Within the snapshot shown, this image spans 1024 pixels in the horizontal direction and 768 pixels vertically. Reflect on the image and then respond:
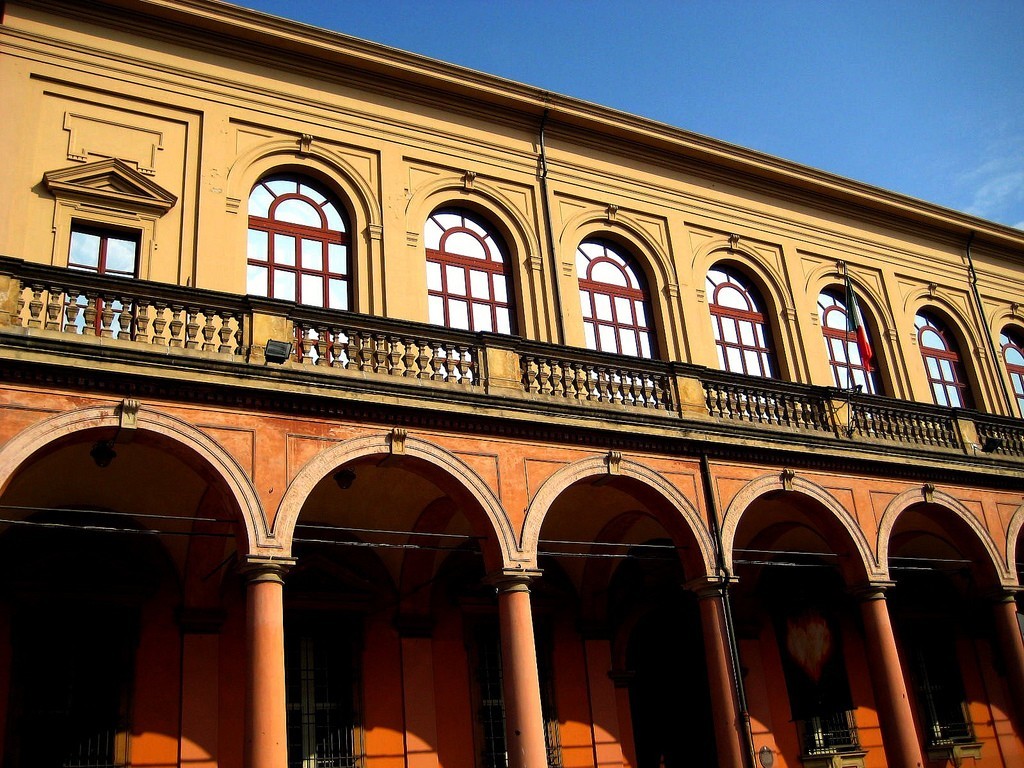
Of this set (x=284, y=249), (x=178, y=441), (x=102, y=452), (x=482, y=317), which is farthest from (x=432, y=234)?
(x=102, y=452)

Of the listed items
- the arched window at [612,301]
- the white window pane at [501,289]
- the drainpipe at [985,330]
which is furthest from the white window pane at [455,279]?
the drainpipe at [985,330]

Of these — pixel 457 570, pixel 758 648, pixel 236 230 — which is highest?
pixel 236 230

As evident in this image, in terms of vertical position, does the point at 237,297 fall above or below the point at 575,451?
above

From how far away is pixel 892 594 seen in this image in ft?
62.7

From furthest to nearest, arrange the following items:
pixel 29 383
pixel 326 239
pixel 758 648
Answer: pixel 758 648, pixel 326 239, pixel 29 383

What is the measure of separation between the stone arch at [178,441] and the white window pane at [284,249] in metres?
4.42

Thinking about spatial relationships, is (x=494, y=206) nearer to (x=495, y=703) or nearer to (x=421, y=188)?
(x=421, y=188)

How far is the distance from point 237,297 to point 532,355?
3.99 m

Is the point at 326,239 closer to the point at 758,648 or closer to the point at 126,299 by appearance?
the point at 126,299

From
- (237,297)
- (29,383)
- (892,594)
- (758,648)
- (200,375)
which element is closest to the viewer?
(29,383)

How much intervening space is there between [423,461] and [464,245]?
17.4 feet

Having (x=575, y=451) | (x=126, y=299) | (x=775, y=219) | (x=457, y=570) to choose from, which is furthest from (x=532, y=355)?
(x=775, y=219)

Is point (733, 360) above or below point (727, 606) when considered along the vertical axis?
above

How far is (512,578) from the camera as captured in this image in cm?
1249
